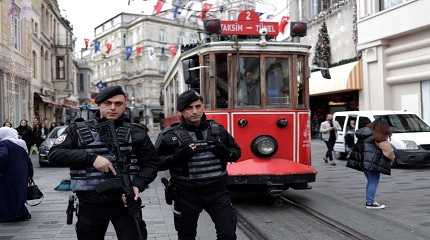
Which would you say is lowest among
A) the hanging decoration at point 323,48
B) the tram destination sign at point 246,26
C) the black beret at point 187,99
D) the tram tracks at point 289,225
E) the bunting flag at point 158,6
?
the tram tracks at point 289,225

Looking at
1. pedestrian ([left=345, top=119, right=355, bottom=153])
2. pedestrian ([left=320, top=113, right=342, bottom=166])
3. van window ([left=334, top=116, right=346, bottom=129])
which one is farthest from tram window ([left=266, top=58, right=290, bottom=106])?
van window ([left=334, top=116, right=346, bottom=129])

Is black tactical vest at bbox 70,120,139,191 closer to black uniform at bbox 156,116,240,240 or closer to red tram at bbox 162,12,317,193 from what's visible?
black uniform at bbox 156,116,240,240

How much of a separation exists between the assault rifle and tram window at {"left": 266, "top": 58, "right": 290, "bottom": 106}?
18.6ft

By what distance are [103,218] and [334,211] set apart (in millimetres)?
5524

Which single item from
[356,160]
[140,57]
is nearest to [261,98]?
[356,160]

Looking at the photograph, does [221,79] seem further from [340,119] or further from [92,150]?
[340,119]

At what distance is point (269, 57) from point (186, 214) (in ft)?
17.3

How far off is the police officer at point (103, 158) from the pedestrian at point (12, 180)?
168 inches

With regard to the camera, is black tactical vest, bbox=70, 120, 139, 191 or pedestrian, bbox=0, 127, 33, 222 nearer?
black tactical vest, bbox=70, 120, 139, 191

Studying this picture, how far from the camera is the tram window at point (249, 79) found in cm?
945

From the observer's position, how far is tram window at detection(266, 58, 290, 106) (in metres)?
9.51

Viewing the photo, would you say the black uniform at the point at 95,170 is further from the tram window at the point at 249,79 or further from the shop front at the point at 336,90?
the shop front at the point at 336,90

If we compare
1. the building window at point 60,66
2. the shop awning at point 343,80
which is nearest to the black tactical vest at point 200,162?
the shop awning at point 343,80

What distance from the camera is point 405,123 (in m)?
16.5
